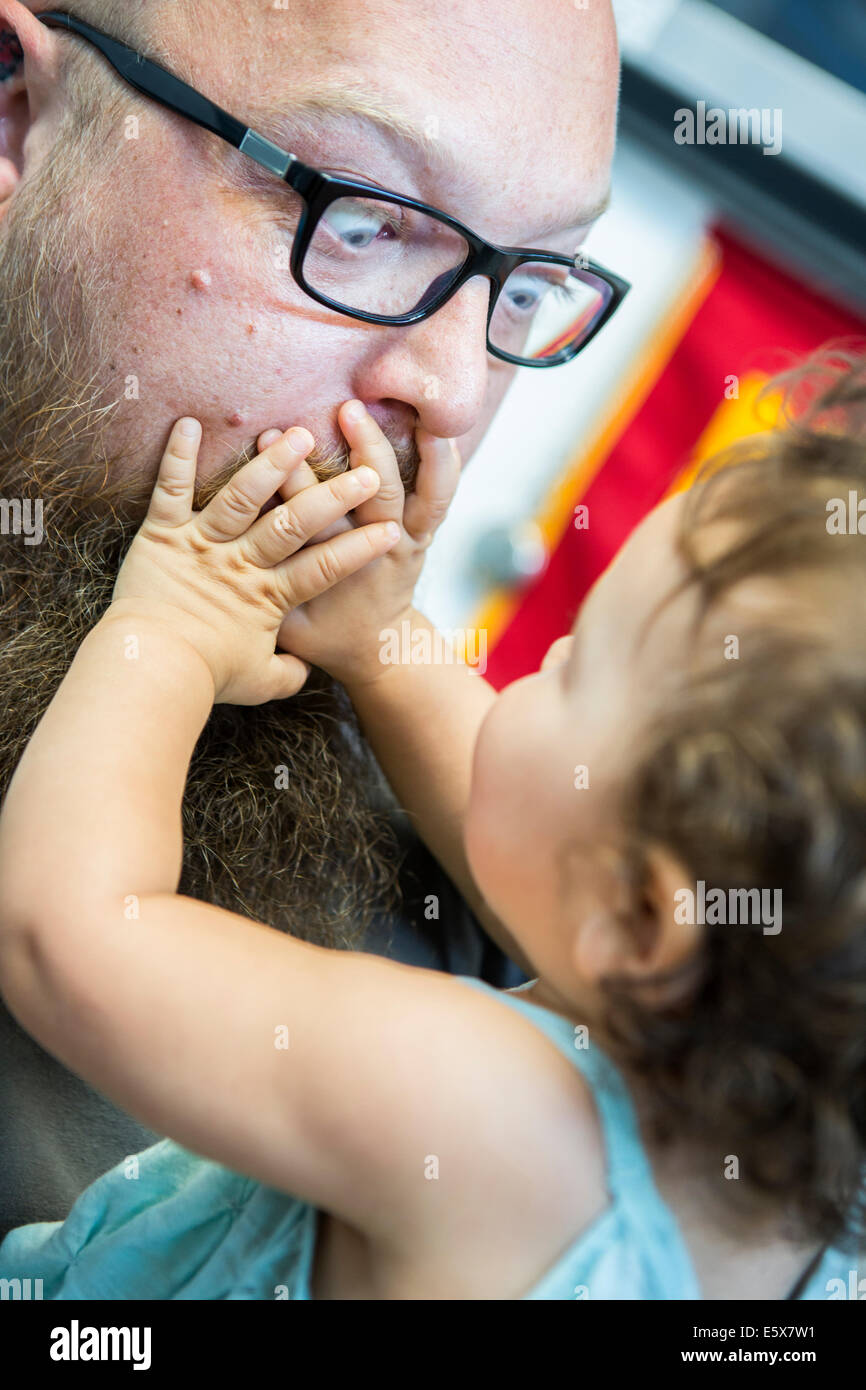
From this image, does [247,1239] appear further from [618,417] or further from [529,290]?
[618,417]

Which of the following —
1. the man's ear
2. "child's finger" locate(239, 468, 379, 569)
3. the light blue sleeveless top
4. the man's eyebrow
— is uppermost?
the man's ear

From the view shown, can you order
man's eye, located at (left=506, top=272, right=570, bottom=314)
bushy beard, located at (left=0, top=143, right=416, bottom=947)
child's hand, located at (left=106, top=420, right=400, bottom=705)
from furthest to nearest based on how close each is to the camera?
man's eye, located at (left=506, top=272, right=570, bottom=314)
bushy beard, located at (left=0, top=143, right=416, bottom=947)
child's hand, located at (left=106, top=420, right=400, bottom=705)

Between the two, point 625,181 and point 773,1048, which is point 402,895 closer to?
point 773,1048

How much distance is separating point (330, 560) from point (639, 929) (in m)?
0.45

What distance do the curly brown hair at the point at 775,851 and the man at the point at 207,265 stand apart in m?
0.44

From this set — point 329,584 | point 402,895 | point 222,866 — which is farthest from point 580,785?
point 402,895

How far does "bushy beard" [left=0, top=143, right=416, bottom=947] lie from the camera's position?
3.44 ft

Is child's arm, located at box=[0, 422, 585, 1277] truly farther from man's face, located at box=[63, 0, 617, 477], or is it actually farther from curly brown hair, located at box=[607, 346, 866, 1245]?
man's face, located at box=[63, 0, 617, 477]

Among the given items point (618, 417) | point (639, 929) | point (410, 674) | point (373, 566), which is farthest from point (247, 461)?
point (618, 417)

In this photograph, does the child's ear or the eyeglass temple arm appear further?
the eyeglass temple arm

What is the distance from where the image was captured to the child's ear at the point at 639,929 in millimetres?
642

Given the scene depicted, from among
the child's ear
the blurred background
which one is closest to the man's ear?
the child's ear

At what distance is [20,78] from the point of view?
111 centimetres

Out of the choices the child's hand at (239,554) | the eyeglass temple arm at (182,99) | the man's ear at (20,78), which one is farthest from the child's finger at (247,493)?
the man's ear at (20,78)
